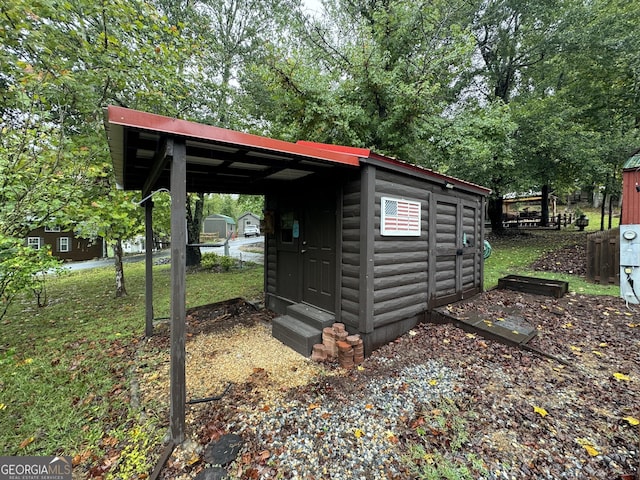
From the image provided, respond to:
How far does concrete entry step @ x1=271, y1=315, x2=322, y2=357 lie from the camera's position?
3.43m

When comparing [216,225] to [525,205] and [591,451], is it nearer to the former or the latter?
[591,451]

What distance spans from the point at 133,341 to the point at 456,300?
17.5 feet

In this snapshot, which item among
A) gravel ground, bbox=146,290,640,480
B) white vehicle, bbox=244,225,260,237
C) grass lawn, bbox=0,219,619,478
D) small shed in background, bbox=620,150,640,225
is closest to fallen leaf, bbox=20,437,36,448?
grass lawn, bbox=0,219,619,478

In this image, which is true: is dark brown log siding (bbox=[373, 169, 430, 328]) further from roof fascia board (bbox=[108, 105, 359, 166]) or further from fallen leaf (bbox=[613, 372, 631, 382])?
fallen leaf (bbox=[613, 372, 631, 382])

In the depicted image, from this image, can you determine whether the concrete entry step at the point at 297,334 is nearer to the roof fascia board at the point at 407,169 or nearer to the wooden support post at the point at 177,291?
the wooden support post at the point at 177,291

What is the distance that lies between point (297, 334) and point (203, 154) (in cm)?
242

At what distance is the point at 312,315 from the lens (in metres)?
3.84

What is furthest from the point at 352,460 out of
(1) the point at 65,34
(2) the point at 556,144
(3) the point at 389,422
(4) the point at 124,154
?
(2) the point at 556,144

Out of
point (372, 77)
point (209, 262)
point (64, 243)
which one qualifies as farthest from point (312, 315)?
point (64, 243)

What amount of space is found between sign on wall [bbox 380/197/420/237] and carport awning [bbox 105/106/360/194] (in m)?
0.76

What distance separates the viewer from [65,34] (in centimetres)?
470

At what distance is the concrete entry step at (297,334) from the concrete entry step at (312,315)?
0.19ft

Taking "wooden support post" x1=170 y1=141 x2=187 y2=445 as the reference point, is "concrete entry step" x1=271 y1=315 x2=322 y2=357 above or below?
below

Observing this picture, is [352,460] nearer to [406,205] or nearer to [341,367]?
[341,367]
